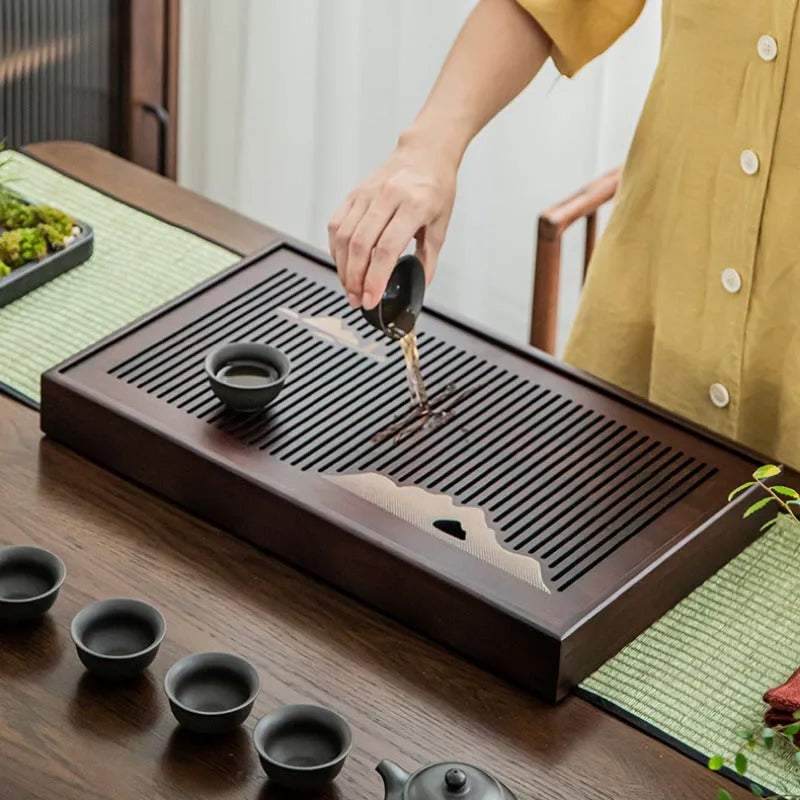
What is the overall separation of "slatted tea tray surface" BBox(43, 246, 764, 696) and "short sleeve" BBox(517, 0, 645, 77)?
1.09 ft

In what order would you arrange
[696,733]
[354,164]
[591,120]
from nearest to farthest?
1. [696,733]
2. [591,120]
3. [354,164]

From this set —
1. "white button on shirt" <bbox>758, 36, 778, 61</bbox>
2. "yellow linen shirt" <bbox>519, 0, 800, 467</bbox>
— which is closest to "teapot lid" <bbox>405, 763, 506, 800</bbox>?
"yellow linen shirt" <bbox>519, 0, 800, 467</bbox>

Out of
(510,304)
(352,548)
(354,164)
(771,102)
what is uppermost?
(771,102)

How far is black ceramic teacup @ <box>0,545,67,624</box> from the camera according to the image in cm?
140

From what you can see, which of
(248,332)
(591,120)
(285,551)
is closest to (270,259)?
(248,332)

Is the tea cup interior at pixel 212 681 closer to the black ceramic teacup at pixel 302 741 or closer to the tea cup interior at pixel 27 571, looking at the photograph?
the black ceramic teacup at pixel 302 741

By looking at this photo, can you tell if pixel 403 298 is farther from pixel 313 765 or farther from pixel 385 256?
pixel 313 765

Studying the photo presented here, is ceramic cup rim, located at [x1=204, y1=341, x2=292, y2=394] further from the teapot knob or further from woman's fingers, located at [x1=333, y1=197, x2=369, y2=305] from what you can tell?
the teapot knob

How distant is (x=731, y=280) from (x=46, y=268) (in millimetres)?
827

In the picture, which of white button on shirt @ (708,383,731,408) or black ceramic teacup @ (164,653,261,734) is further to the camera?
white button on shirt @ (708,383,731,408)

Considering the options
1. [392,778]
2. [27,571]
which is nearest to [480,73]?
[27,571]

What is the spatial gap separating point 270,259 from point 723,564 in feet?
2.19

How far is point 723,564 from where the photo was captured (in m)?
1.53

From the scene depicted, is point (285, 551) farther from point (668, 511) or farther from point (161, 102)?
point (161, 102)
